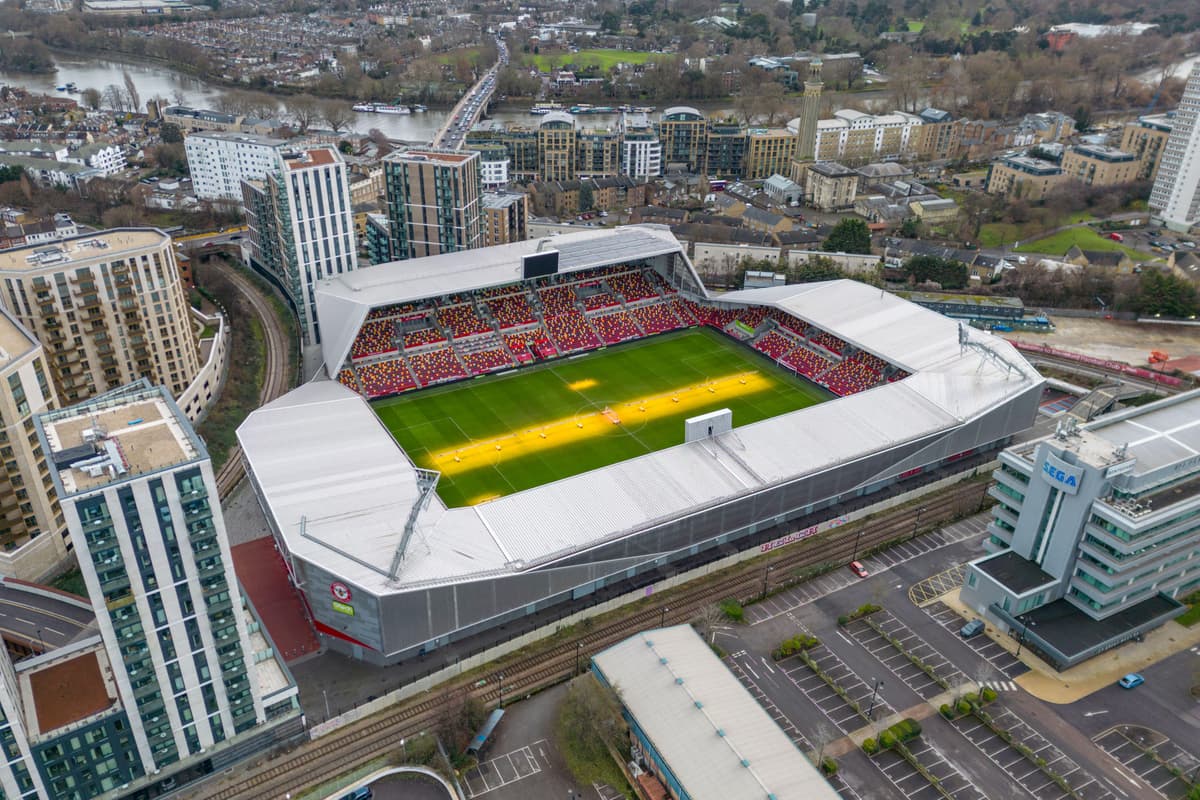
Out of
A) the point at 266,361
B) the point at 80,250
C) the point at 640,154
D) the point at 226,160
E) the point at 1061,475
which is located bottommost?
the point at 266,361

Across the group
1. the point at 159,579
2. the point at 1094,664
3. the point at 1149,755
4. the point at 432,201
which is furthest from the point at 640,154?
the point at 159,579

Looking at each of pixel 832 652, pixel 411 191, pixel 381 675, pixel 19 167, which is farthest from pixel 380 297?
pixel 19 167

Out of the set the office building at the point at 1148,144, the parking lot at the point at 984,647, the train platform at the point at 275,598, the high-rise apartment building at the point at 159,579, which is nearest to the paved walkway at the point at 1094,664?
the parking lot at the point at 984,647

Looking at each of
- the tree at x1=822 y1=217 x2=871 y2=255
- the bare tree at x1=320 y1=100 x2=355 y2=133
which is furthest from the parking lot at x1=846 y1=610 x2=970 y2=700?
the bare tree at x1=320 y1=100 x2=355 y2=133

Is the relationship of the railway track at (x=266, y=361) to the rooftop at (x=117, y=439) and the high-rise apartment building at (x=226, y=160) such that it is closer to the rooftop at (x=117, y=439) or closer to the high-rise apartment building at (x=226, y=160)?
the rooftop at (x=117, y=439)

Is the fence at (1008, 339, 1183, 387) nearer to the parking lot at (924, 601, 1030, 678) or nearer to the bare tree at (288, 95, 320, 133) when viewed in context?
the parking lot at (924, 601, 1030, 678)

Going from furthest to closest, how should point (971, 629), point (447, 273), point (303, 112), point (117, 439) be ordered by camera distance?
1. point (303, 112)
2. point (447, 273)
3. point (971, 629)
4. point (117, 439)

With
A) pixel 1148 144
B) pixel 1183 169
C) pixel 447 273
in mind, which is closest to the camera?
pixel 447 273

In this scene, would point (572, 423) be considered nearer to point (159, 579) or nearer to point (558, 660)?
point (558, 660)

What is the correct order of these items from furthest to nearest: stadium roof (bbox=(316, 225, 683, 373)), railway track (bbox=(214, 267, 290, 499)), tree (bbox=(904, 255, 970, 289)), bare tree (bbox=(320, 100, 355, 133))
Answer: bare tree (bbox=(320, 100, 355, 133))
tree (bbox=(904, 255, 970, 289))
stadium roof (bbox=(316, 225, 683, 373))
railway track (bbox=(214, 267, 290, 499))
